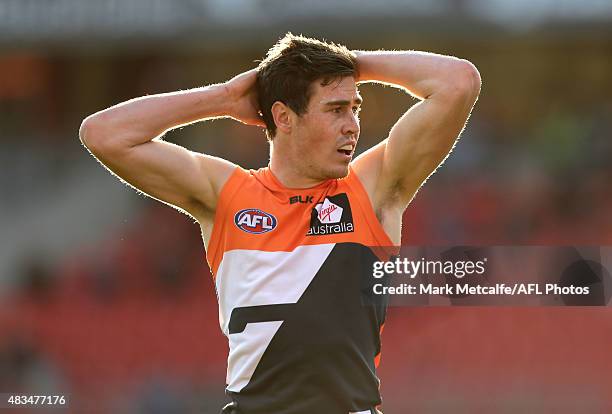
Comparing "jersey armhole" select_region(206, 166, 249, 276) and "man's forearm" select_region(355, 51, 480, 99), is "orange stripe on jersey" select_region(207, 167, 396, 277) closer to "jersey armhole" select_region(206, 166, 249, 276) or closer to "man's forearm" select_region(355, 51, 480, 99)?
"jersey armhole" select_region(206, 166, 249, 276)

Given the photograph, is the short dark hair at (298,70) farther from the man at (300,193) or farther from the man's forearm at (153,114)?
the man's forearm at (153,114)

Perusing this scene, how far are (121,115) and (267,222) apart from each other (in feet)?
2.22

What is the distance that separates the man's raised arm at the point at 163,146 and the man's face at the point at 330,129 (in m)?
0.29

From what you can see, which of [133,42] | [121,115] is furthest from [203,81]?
[121,115]

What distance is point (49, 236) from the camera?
12.3 meters

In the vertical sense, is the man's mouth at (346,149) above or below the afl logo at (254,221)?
above

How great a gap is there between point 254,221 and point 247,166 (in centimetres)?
821

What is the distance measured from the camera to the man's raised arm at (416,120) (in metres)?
3.37

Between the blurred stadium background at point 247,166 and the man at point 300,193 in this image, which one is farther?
the blurred stadium background at point 247,166

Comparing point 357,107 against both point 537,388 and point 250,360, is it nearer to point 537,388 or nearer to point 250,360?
point 250,360

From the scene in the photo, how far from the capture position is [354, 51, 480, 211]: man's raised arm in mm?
3371

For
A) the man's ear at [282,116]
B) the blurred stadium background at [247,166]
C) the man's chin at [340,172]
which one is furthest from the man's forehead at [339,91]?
the blurred stadium background at [247,166]

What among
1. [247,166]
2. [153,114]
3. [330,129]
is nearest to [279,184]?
[330,129]

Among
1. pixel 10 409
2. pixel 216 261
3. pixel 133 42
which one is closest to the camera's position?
pixel 216 261
